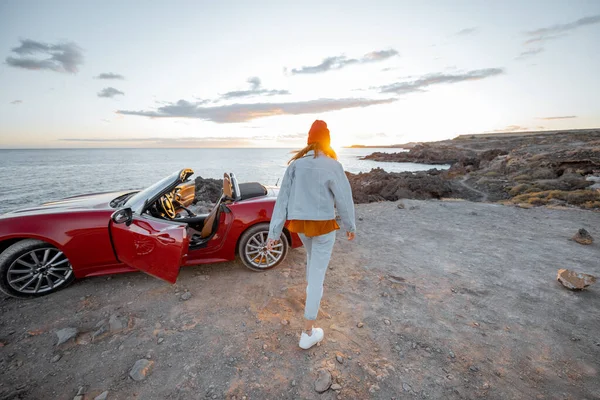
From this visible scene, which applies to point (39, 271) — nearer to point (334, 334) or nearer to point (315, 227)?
point (315, 227)

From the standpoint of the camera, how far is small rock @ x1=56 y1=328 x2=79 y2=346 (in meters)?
2.61

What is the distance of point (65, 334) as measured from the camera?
2.66 m

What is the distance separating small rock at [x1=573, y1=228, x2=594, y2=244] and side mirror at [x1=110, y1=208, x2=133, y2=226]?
7987mm

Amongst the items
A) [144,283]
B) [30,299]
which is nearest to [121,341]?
[144,283]

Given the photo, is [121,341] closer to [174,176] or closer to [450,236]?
[174,176]

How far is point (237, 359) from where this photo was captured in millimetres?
2418

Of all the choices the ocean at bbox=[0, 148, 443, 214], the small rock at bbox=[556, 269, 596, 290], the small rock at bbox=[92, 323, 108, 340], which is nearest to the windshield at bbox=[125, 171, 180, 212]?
the small rock at bbox=[92, 323, 108, 340]

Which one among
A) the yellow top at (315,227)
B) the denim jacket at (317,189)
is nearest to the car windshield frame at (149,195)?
the denim jacket at (317,189)

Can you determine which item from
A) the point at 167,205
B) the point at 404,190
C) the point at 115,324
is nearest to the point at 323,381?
the point at 115,324

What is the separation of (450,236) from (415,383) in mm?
4297

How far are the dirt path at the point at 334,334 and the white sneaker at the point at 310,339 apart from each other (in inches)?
3.3

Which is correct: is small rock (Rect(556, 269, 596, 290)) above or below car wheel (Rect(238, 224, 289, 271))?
below

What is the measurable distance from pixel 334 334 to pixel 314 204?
4.86 feet

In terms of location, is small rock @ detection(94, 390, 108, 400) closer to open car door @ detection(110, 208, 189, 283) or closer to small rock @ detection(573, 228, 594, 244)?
open car door @ detection(110, 208, 189, 283)
